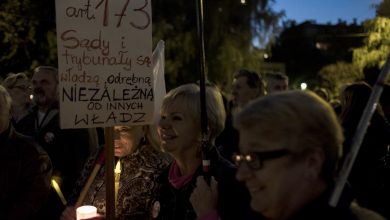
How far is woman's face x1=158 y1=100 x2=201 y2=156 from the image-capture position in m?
2.97

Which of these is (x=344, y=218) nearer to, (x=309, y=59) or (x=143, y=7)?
(x=143, y=7)

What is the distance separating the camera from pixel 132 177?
338 centimetres

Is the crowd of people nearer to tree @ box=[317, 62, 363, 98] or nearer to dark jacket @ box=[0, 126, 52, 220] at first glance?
dark jacket @ box=[0, 126, 52, 220]

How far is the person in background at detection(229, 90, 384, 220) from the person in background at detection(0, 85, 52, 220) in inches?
80.0

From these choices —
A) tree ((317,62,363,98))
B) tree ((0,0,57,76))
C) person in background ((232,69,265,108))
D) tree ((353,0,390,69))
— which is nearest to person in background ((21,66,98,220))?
person in background ((232,69,265,108))

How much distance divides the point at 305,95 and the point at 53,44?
15.8m

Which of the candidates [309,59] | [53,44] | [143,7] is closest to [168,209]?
[143,7]

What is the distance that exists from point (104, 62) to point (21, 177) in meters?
0.94

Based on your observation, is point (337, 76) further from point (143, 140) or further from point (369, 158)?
point (143, 140)

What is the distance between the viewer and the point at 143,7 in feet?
10.8

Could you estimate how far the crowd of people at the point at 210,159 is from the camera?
1818 mm

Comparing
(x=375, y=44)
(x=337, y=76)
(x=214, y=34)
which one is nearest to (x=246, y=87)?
(x=375, y=44)

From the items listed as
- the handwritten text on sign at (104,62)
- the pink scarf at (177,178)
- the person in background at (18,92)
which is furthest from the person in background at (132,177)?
the person in background at (18,92)

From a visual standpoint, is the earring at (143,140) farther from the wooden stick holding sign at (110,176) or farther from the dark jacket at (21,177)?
the dark jacket at (21,177)
